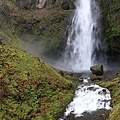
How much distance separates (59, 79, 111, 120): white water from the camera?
2345 centimetres

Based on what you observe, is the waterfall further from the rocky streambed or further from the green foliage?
the rocky streambed

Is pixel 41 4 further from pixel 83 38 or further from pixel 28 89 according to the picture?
pixel 28 89

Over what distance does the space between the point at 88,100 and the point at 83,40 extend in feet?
72.6

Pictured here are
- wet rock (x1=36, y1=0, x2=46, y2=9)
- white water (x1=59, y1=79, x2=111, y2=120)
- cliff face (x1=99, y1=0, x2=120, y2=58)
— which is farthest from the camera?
wet rock (x1=36, y1=0, x2=46, y2=9)

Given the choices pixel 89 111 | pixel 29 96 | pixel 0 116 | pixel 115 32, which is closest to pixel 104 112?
pixel 89 111

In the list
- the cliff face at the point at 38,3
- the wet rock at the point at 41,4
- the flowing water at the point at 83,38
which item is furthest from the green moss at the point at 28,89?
the wet rock at the point at 41,4

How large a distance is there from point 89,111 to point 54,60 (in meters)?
25.6

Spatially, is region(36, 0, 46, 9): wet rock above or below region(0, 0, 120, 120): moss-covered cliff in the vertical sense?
above

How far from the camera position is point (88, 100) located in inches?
1008

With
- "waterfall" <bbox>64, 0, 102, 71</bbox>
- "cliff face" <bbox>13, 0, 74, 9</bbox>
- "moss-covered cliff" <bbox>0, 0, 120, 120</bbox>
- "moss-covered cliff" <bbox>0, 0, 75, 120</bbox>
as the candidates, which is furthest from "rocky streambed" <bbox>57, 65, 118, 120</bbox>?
"cliff face" <bbox>13, 0, 74, 9</bbox>

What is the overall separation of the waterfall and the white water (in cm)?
1496

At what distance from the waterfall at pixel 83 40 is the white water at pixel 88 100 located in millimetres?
14964

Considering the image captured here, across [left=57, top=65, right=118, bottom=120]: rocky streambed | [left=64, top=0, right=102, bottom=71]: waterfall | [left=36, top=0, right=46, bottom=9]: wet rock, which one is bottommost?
[left=57, top=65, right=118, bottom=120]: rocky streambed

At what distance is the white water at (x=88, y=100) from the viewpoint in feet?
76.9
